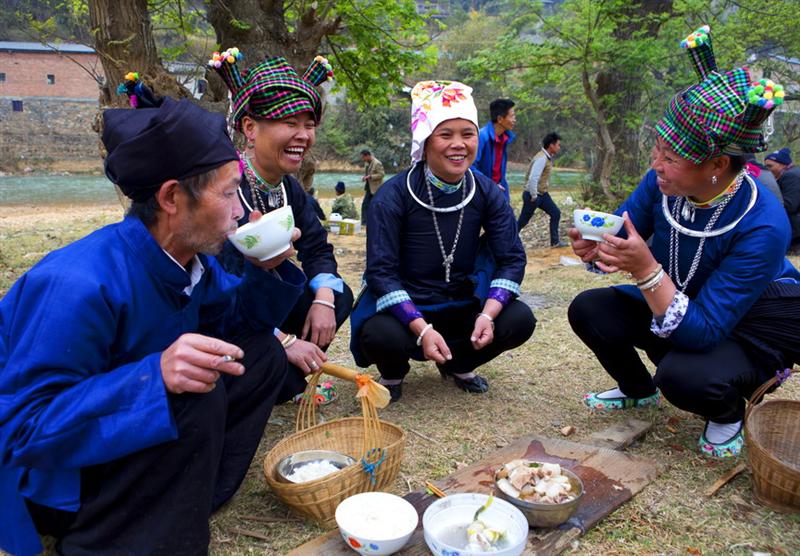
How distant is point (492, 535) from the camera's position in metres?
1.94

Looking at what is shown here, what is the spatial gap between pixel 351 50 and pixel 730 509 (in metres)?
8.27

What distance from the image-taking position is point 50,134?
38.4m

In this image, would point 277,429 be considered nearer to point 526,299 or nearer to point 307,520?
point 307,520

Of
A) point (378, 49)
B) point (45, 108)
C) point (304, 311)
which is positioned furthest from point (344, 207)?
point (45, 108)

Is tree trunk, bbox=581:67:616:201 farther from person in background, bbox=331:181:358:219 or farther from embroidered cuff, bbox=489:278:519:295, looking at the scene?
embroidered cuff, bbox=489:278:519:295

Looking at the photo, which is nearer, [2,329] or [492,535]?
[2,329]

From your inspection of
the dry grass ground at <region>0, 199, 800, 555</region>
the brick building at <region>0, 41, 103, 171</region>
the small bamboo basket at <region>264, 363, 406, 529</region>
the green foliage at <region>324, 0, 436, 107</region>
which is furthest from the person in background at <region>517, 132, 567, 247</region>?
the brick building at <region>0, 41, 103, 171</region>

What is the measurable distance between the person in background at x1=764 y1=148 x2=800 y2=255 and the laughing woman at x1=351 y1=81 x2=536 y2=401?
661cm

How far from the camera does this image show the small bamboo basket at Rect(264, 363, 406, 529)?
7.02 feet

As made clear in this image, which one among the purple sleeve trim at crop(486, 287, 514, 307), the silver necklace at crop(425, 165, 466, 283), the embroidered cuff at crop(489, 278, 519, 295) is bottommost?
the purple sleeve trim at crop(486, 287, 514, 307)

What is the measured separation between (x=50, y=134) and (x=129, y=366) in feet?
144

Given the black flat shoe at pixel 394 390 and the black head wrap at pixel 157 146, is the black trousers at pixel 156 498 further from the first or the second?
the black flat shoe at pixel 394 390

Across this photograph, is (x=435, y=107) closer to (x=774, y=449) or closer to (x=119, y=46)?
(x=774, y=449)

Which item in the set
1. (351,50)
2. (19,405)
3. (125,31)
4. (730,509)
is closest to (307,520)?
(19,405)
